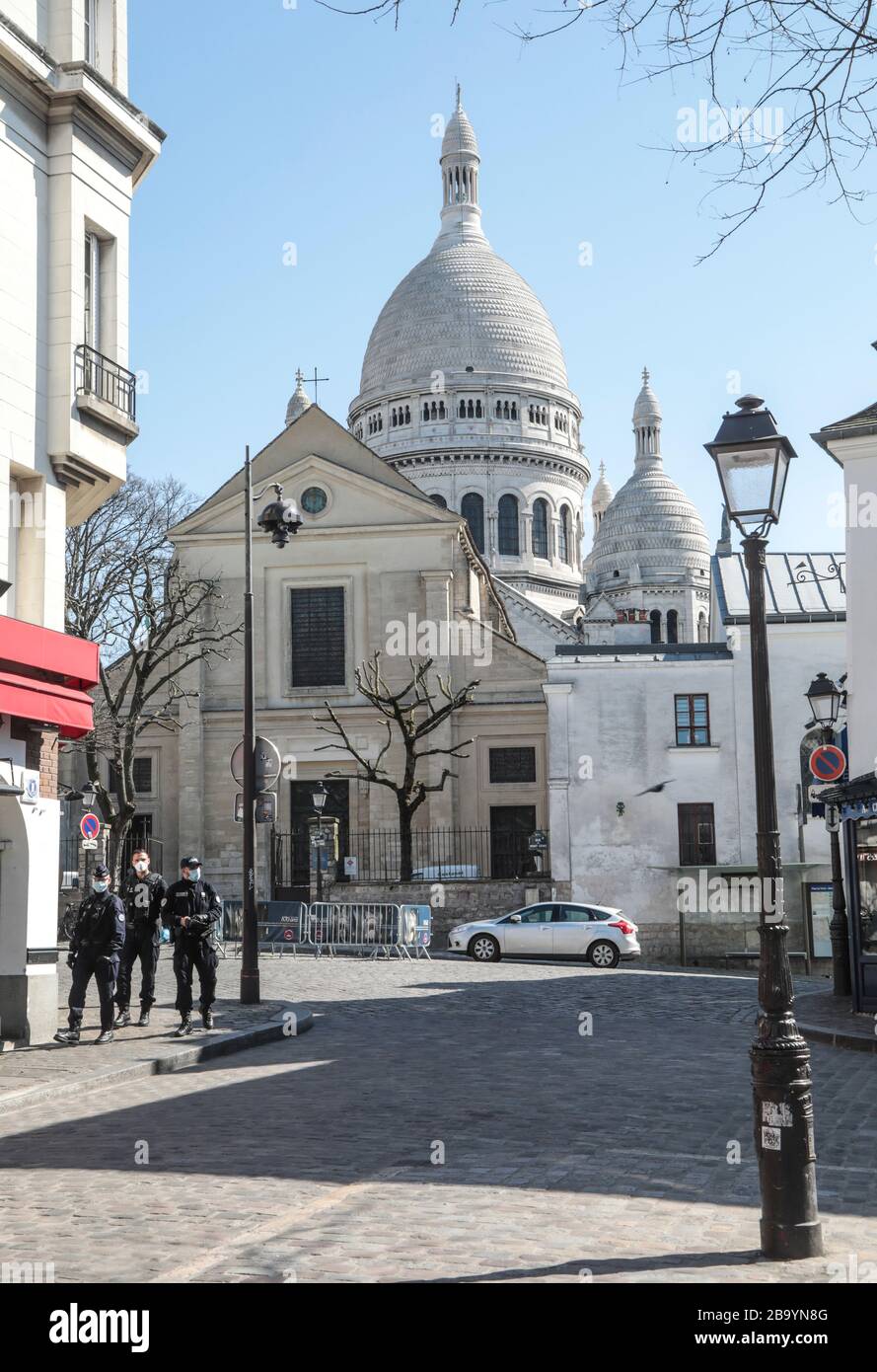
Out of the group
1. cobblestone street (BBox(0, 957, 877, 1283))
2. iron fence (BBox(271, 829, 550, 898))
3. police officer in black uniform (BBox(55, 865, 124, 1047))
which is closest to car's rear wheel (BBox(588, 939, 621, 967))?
cobblestone street (BBox(0, 957, 877, 1283))

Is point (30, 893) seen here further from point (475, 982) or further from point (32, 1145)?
point (475, 982)

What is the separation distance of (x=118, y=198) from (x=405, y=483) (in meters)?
35.5

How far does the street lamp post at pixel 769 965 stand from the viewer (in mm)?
6828

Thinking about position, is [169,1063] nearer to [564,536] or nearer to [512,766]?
[512,766]

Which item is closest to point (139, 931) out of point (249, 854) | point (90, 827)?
point (249, 854)

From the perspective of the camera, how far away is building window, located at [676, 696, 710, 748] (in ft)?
135

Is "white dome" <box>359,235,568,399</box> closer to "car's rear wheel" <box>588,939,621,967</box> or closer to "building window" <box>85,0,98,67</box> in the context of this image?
"car's rear wheel" <box>588,939,621,967</box>

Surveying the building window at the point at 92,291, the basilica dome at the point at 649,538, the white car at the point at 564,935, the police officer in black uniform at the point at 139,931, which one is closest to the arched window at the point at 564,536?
the basilica dome at the point at 649,538

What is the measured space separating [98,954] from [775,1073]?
9643 mm

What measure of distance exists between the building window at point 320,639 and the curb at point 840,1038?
35009 mm

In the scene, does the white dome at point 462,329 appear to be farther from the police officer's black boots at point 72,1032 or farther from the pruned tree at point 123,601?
the police officer's black boots at point 72,1032

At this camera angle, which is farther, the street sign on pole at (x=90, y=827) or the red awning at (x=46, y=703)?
the street sign on pole at (x=90, y=827)

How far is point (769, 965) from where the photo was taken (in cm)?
738

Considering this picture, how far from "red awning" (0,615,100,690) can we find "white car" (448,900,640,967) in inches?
644
